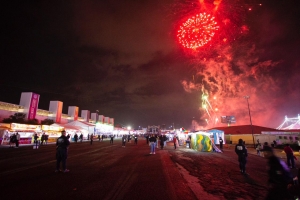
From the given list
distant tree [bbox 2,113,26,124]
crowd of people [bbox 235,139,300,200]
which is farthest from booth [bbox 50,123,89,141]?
crowd of people [bbox 235,139,300,200]

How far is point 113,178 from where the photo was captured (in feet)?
22.7

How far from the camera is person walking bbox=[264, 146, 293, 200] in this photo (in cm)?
391

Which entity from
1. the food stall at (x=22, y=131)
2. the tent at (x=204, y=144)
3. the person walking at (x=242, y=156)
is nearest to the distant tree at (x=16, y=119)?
the food stall at (x=22, y=131)

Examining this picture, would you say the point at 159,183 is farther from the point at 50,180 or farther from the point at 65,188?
the point at 50,180

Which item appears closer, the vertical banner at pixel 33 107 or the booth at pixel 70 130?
the booth at pixel 70 130

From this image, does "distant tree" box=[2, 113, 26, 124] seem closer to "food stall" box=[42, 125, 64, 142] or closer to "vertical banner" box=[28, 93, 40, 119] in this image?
"vertical banner" box=[28, 93, 40, 119]

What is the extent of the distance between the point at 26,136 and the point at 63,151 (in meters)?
26.5

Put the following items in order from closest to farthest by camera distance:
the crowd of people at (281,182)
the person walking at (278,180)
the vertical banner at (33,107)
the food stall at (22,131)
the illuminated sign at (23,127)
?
1. the crowd of people at (281,182)
2. the person walking at (278,180)
3. the food stall at (22,131)
4. the illuminated sign at (23,127)
5. the vertical banner at (33,107)

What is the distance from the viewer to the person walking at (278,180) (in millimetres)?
3910

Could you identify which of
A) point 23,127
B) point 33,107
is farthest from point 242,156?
point 33,107

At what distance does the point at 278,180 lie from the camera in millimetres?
4051

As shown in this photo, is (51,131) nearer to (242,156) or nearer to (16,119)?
(16,119)

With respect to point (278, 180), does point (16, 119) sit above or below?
above

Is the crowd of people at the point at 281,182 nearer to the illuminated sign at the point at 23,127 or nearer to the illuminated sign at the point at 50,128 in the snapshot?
the illuminated sign at the point at 23,127
